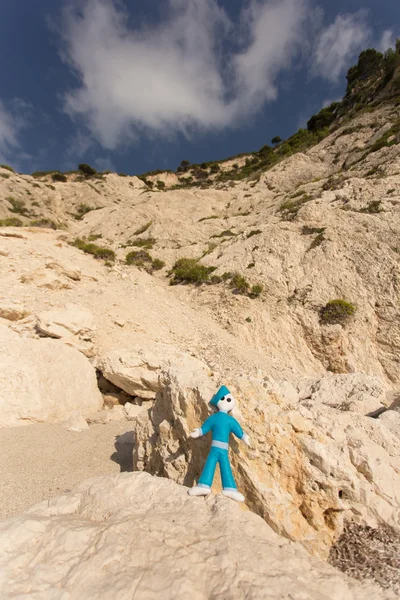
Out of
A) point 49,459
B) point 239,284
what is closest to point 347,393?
point 49,459

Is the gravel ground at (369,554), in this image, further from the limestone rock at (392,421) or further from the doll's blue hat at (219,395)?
the limestone rock at (392,421)

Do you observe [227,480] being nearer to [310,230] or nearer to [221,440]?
[221,440]

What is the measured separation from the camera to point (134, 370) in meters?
8.09

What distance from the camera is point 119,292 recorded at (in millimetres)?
13328

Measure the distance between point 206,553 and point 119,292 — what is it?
1202 centimetres

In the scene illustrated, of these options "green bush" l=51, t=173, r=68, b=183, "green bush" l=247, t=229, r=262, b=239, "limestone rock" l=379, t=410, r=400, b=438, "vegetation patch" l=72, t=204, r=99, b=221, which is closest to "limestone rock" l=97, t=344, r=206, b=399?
"limestone rock" l=379, t=410, r=400, b=438

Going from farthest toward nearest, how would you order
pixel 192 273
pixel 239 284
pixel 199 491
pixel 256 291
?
pixel 192 273 → pixel 239 284 → pixel 256 291 → pixel 199 491

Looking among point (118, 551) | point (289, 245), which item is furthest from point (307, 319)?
point (118, 551)

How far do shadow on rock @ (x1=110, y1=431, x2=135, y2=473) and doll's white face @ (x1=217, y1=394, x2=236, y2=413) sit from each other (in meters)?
2.59

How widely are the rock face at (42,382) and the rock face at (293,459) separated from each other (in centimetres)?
329

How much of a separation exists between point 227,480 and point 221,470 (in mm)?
122

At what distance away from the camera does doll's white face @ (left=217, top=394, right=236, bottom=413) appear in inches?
140

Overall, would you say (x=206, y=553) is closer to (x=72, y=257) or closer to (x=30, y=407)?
(x=30, y=407)

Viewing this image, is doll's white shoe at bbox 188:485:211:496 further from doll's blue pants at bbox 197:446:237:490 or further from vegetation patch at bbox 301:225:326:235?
vegetation patch at bbox 301:225:326:235
